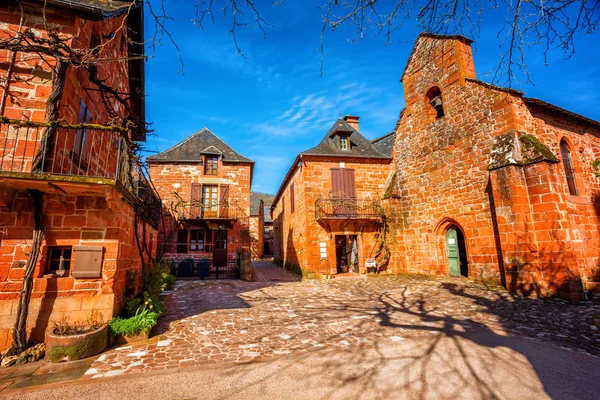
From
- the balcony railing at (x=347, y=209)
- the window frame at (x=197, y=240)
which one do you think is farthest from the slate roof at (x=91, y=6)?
the window frame at (x=197, y=240)

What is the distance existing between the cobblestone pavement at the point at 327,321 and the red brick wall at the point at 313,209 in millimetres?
3980

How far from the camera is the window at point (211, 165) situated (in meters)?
17.2

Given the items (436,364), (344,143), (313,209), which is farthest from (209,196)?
(436,364)

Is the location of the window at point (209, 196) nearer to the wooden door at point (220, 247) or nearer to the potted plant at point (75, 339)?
the wooden door at point (220, 247)

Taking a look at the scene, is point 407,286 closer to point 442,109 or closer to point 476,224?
point 476,224

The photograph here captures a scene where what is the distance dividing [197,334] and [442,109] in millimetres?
11898

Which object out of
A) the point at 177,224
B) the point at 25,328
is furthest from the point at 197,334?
the point at 177,224

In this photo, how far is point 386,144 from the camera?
55.1ft

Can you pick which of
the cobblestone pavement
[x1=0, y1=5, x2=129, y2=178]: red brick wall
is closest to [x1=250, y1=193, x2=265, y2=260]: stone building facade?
the cobblestone pavement

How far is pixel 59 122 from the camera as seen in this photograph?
4555 millimetres

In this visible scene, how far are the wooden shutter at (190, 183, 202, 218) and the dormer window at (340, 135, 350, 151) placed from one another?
834 centimetres

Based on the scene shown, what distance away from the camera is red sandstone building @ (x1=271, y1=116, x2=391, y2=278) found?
527 inches

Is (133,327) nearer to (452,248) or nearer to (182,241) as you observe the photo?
(452,248)

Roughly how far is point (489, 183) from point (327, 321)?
284 inches
